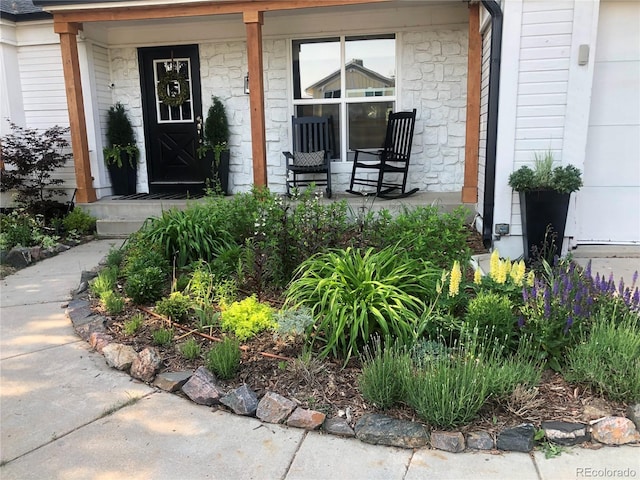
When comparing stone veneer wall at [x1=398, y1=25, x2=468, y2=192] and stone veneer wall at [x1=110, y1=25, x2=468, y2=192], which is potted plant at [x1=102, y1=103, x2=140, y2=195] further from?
stone veneer wall at [x1=398, y1=25, x2=468, y2=192]

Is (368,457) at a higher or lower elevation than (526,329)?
lower

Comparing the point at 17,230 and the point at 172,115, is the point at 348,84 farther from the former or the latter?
the point at 17,230

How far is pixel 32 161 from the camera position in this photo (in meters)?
6.08

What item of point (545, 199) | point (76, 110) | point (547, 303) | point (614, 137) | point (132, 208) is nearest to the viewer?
point (547, 303)

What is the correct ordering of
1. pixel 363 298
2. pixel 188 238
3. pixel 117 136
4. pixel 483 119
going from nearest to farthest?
pixel 363 298
pixel 188 238
pixel 483 119
pixel 117 136

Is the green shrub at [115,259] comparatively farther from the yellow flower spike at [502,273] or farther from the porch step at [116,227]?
the yellow flower spike at [502,273]

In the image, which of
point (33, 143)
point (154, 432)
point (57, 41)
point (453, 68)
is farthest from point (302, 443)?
point (57, 41)

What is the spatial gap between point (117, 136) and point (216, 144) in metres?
1.39

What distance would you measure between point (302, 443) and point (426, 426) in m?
0.51

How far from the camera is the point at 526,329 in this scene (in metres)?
2.40

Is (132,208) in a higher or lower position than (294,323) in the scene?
higher

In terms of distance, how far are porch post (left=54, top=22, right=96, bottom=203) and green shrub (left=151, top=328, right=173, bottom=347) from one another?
4044 mm

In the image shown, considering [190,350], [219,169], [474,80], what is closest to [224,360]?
[190,350]

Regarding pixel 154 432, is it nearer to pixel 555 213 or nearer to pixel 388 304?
pixel 388 304
